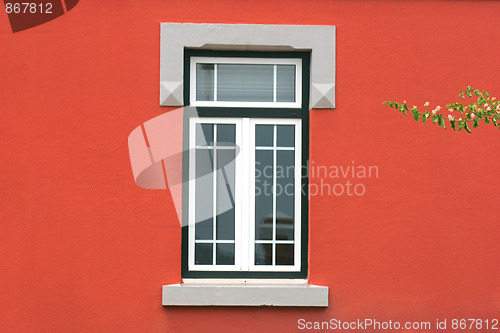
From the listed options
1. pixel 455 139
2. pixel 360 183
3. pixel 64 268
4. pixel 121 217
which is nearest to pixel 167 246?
pixel 121 217

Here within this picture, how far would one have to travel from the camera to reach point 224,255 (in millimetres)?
5238

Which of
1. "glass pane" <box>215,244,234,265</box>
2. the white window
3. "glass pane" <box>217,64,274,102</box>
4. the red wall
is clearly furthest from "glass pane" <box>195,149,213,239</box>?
"glass pane" <box>217,64,274,102</box>

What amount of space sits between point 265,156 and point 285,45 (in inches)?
37.6

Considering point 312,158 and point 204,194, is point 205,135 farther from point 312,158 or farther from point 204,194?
point 312,158

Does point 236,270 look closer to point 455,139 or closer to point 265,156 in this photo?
point 265,156

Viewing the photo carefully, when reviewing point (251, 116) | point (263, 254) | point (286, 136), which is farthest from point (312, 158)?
point (263, 254)

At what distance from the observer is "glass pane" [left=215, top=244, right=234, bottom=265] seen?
5230 mm

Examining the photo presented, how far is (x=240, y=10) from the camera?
5.20 metres

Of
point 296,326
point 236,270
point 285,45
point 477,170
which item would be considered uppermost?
point 285,45

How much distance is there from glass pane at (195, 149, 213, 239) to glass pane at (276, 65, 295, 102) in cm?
78

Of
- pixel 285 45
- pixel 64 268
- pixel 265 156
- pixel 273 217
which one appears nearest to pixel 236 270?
pixel 273 217

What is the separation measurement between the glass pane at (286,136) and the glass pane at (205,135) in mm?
578

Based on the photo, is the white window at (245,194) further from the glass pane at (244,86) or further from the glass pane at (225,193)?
the glass pane at (244,86)

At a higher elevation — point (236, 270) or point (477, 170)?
point (477, 170)
